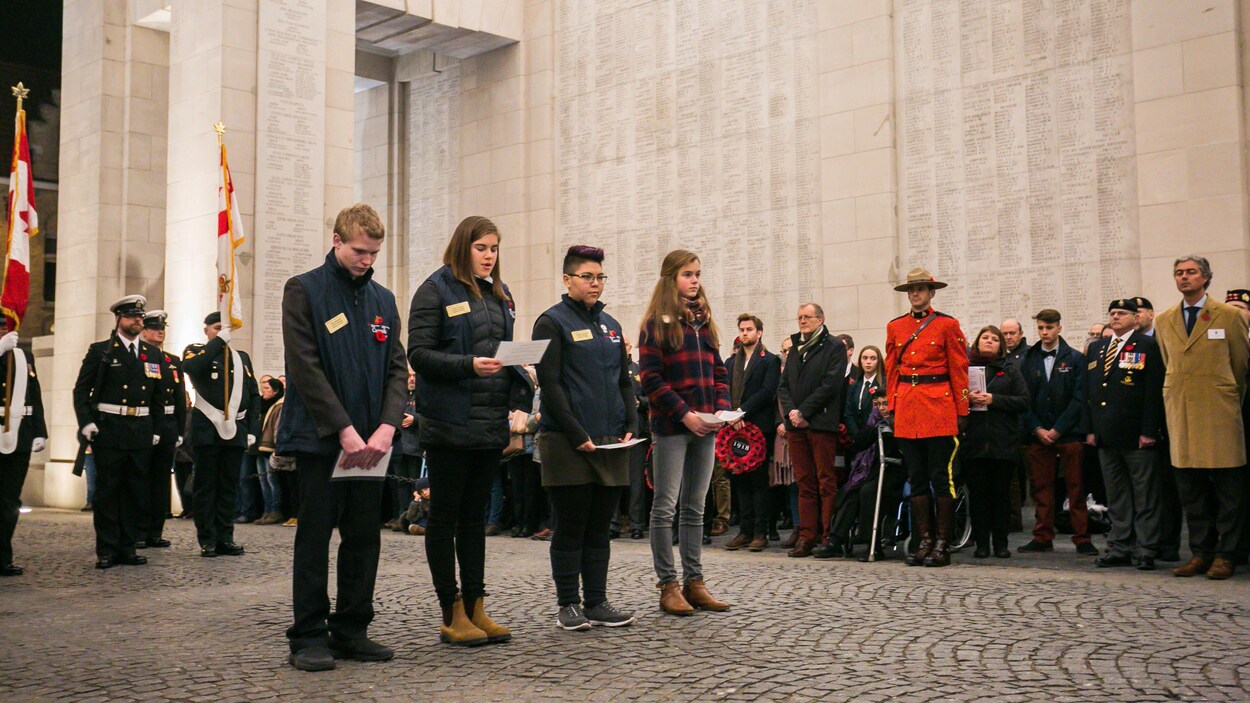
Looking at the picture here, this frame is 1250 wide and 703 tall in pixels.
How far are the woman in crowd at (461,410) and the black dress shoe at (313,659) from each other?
624 mm

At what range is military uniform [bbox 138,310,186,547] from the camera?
32.6ft

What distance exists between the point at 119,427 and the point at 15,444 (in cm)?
75

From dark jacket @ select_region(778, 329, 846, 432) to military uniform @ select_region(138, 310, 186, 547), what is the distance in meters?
5.23

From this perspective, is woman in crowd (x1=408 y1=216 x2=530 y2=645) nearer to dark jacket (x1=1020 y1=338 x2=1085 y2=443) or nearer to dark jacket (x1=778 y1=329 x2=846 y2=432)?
dark jacket (x1=778 y1=329 x2=846 y2=432)

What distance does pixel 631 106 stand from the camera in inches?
699

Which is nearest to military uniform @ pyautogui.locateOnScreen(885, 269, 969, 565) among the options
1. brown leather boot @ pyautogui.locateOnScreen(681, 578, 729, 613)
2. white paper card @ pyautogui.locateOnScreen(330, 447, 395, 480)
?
brown leather boot @ pyautogui.locateOnScreen(681, 578, 729, 613)

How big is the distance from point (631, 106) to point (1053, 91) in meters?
6.51

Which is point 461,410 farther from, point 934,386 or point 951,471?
point 951,471

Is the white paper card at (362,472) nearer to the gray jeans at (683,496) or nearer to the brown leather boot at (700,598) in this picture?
the gray jeans at (683,496)

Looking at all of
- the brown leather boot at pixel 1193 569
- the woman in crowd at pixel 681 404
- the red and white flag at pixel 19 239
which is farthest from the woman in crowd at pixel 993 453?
the red and white flag at pixel 19 239

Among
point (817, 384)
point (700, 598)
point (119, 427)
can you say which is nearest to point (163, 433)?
point (119, 427)

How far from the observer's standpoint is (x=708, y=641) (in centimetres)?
530

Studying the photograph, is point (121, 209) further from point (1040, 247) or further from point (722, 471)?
point (1040, 247)

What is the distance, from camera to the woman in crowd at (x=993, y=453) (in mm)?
9234
